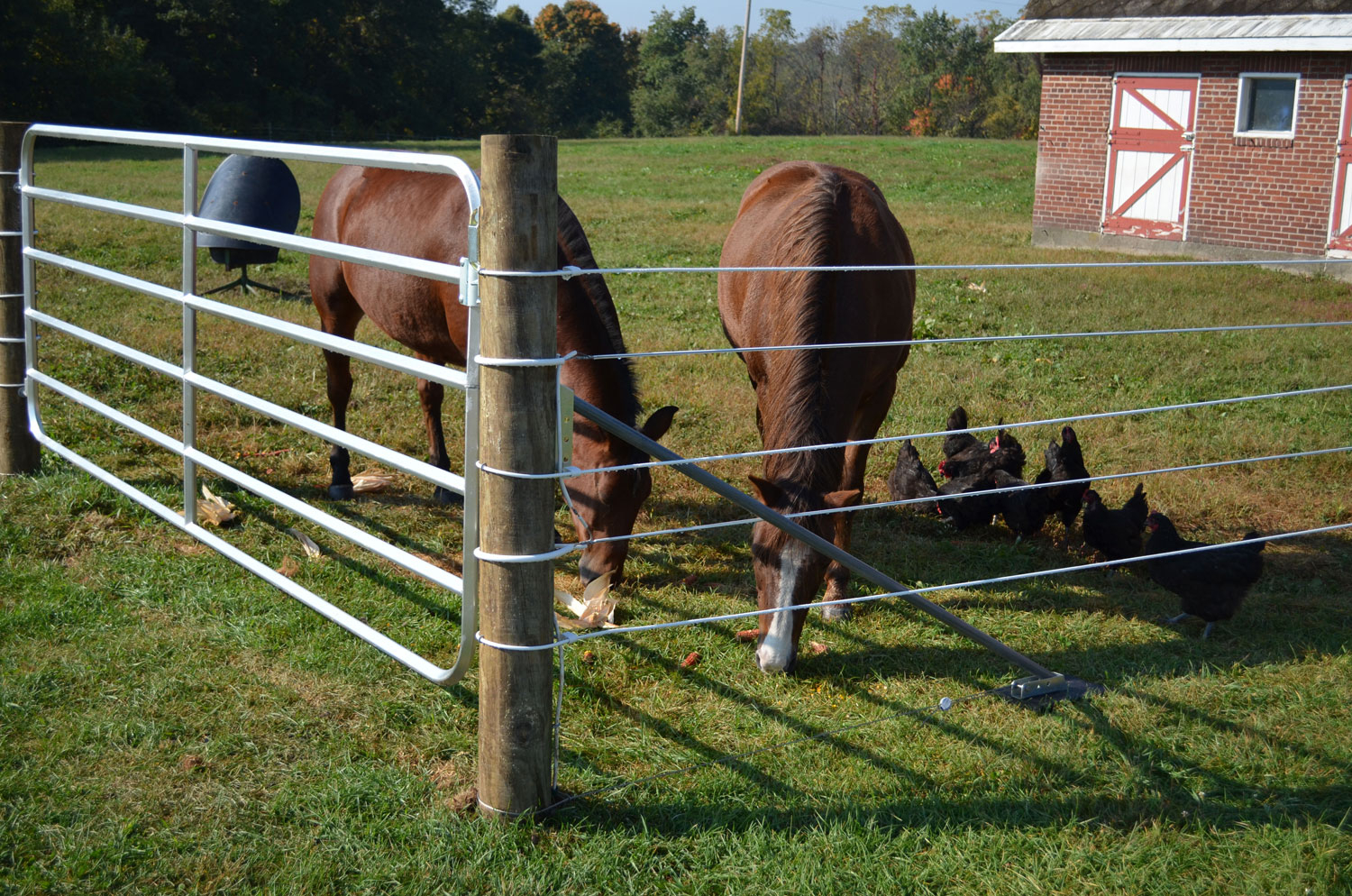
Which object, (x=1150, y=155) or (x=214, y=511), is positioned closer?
(x=214, y=511)

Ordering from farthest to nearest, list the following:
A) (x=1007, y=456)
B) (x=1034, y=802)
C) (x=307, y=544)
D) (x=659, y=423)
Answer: (x=1007, y=456) < (x=307, y=544) < (x=659, y=423) < (x=1034, y=802)

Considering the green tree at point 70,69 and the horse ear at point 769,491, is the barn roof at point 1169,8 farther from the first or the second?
the green tree at point 70,69

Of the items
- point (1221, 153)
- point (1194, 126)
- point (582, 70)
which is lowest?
point (1221, 153)

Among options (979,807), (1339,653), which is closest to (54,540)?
(979,807)

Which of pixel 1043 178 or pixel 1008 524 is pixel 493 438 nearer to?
pixel 1008 524

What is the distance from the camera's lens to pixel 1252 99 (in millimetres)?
13898

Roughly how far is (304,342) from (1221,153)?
14200 millimetres

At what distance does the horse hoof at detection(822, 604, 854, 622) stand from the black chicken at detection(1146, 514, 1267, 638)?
1.29 meters

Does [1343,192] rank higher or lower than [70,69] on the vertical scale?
lower

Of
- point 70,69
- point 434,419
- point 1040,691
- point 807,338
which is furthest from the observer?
point 70,69

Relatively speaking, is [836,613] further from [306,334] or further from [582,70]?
[582,70]

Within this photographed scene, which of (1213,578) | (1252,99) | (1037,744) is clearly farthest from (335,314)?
(1252,99)

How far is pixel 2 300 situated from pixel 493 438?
12.4 ft

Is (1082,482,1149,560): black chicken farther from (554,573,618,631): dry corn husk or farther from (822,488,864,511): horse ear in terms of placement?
(554,573,618,631): dry corn husk
